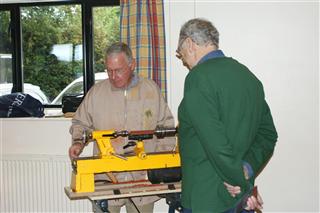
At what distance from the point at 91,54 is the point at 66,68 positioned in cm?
26

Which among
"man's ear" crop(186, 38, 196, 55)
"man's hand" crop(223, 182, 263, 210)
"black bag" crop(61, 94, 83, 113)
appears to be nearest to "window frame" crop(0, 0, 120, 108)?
"black bag" crop(61, 94, 83, 113)

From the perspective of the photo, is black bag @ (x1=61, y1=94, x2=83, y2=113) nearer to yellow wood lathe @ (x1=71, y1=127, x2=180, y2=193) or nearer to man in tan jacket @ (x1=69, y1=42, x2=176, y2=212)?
man in tan jacket @ (x1=69, y1=42, x2=176, y2=212)

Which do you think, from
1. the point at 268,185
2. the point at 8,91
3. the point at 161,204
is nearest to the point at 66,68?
the point at 8,91

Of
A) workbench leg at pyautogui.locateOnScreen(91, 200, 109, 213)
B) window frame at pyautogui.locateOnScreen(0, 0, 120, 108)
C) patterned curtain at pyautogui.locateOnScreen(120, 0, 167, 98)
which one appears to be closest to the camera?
workbench leg at pyautogui.locateOnScreen(91, 200, 109, 213)

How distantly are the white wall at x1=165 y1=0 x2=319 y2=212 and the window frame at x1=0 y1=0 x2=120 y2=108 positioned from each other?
0.71 metres

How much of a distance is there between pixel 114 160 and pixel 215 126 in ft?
2.58

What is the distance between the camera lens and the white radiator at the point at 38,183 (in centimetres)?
327

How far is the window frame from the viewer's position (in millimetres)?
3596

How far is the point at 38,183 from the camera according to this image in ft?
10.8

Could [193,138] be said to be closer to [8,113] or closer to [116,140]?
[116,140]

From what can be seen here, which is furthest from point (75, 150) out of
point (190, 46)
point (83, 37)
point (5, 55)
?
point (5, 55)

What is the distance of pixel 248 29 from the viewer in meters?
3.14

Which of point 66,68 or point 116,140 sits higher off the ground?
point 66,68

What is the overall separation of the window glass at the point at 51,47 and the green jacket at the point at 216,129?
211cm
